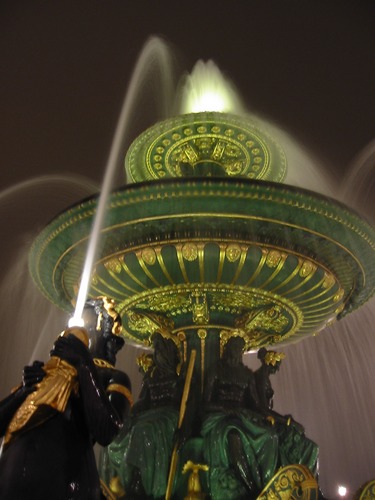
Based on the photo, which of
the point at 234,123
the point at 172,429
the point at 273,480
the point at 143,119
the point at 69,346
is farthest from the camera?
the point at 143,119

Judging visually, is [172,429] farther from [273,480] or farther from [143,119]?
[143,119]

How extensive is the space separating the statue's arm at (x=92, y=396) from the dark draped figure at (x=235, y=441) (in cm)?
281

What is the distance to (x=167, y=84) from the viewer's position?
43.1 ft

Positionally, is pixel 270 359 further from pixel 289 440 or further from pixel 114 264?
pixel 114 264

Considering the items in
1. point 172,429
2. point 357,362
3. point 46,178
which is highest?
point 46,178

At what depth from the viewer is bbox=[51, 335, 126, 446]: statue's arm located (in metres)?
2.95

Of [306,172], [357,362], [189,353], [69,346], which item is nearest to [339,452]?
[357,362]

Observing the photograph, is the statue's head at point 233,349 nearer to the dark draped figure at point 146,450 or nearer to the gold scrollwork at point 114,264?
the dark draped figure at point 146,450

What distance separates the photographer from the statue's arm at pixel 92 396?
2.95m

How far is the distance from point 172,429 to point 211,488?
645 mm

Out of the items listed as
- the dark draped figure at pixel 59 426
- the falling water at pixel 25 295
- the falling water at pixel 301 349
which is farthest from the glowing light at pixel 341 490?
the dark draped figure at pixel 59 426

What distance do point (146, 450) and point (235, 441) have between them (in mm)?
825

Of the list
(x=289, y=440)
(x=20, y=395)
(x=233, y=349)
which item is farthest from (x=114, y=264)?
(x=20, y=395)

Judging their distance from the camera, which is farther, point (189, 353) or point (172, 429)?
point (189, 353)
